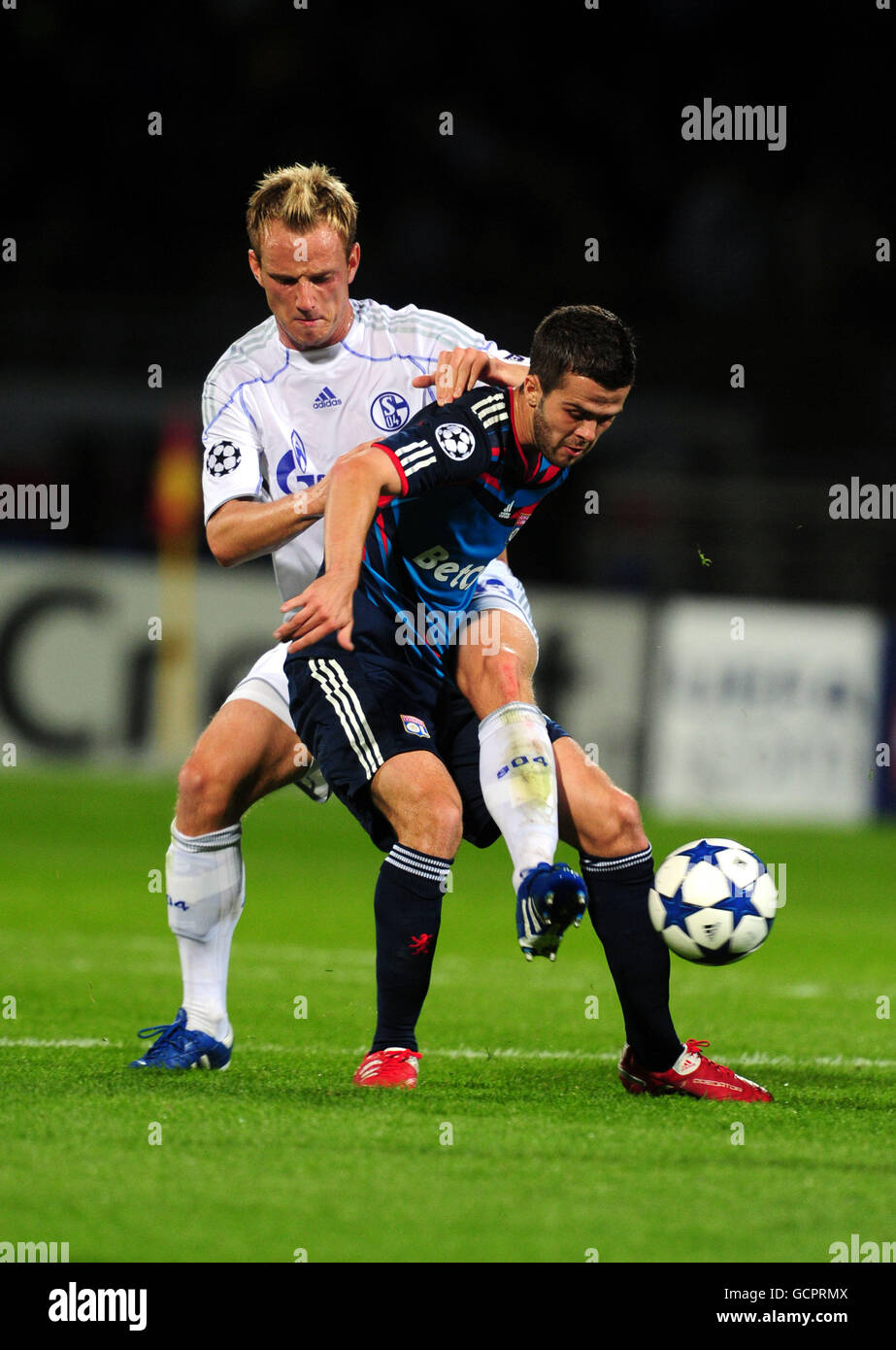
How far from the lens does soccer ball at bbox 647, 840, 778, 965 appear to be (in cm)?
458

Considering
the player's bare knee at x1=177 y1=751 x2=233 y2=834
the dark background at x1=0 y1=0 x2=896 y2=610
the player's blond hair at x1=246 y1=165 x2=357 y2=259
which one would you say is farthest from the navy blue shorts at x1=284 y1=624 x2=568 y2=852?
the dark background at x1=0 y1=0 x2=896 y2=610

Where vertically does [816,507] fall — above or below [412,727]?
above

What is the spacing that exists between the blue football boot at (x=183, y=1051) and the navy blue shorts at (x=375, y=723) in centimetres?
78

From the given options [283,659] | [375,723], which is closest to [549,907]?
[375,723]

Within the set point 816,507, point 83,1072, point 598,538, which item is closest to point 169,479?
point 598,538

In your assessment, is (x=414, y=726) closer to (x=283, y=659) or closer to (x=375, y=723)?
(x=375, y=723)

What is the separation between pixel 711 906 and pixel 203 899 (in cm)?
148

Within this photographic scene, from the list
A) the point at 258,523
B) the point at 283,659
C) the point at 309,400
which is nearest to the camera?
the point at 258,523

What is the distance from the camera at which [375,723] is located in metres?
4.70

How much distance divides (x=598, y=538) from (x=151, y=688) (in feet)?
19.8

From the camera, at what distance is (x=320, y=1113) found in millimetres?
4238

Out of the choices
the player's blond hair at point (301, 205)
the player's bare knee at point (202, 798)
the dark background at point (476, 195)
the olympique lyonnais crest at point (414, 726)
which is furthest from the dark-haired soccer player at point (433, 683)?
the dark background at point (476, 195)

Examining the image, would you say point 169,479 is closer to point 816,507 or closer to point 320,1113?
point 816,507

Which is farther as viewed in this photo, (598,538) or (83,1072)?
(598,538)
